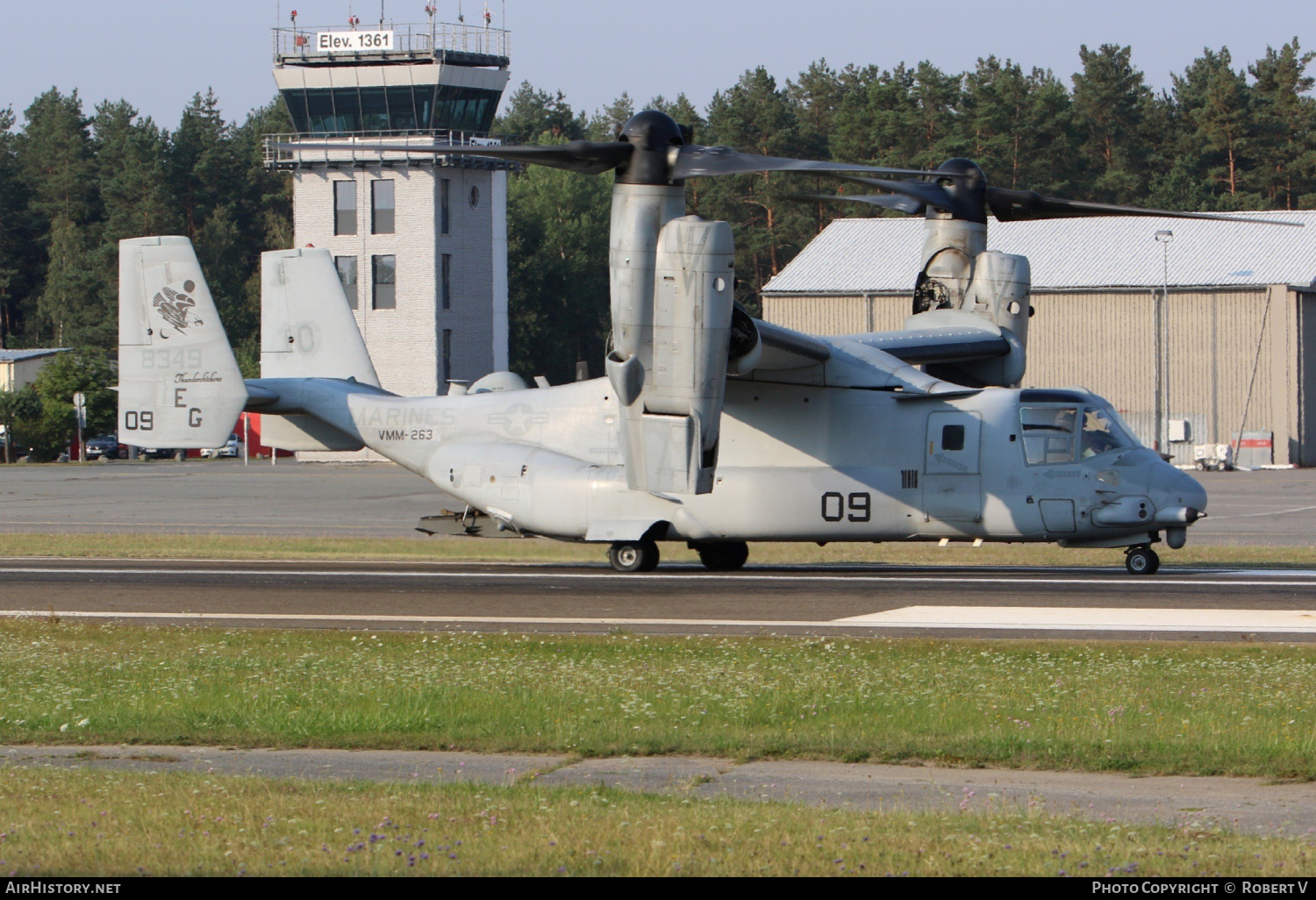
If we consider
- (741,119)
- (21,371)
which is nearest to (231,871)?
(21,371)

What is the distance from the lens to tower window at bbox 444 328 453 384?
77.4 m

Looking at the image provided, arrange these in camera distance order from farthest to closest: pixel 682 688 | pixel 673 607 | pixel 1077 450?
pixel 1077 450 < pixel 673 607 < pixel 682 688

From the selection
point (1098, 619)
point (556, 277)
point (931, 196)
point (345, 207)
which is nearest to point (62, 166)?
point (556, 277)

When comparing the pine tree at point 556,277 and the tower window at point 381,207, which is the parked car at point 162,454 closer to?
the tower window at point 381,207

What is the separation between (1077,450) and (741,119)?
90.8m

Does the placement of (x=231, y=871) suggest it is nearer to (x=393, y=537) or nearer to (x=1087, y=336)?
(x=393, y=537)

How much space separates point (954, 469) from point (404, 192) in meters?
59.0

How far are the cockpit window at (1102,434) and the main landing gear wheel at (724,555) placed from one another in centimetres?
589

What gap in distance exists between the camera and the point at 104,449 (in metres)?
81.9

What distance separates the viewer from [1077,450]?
21859 millimetres

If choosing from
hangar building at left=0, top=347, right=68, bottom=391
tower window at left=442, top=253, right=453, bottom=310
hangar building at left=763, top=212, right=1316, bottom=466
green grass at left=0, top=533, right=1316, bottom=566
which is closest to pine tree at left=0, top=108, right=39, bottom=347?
hangar building at left=0, top=347, right=68, bottom=391

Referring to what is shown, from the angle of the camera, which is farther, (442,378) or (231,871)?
(442,378)

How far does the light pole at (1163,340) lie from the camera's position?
215ft

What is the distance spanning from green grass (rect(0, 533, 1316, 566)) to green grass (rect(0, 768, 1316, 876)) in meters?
18.3
